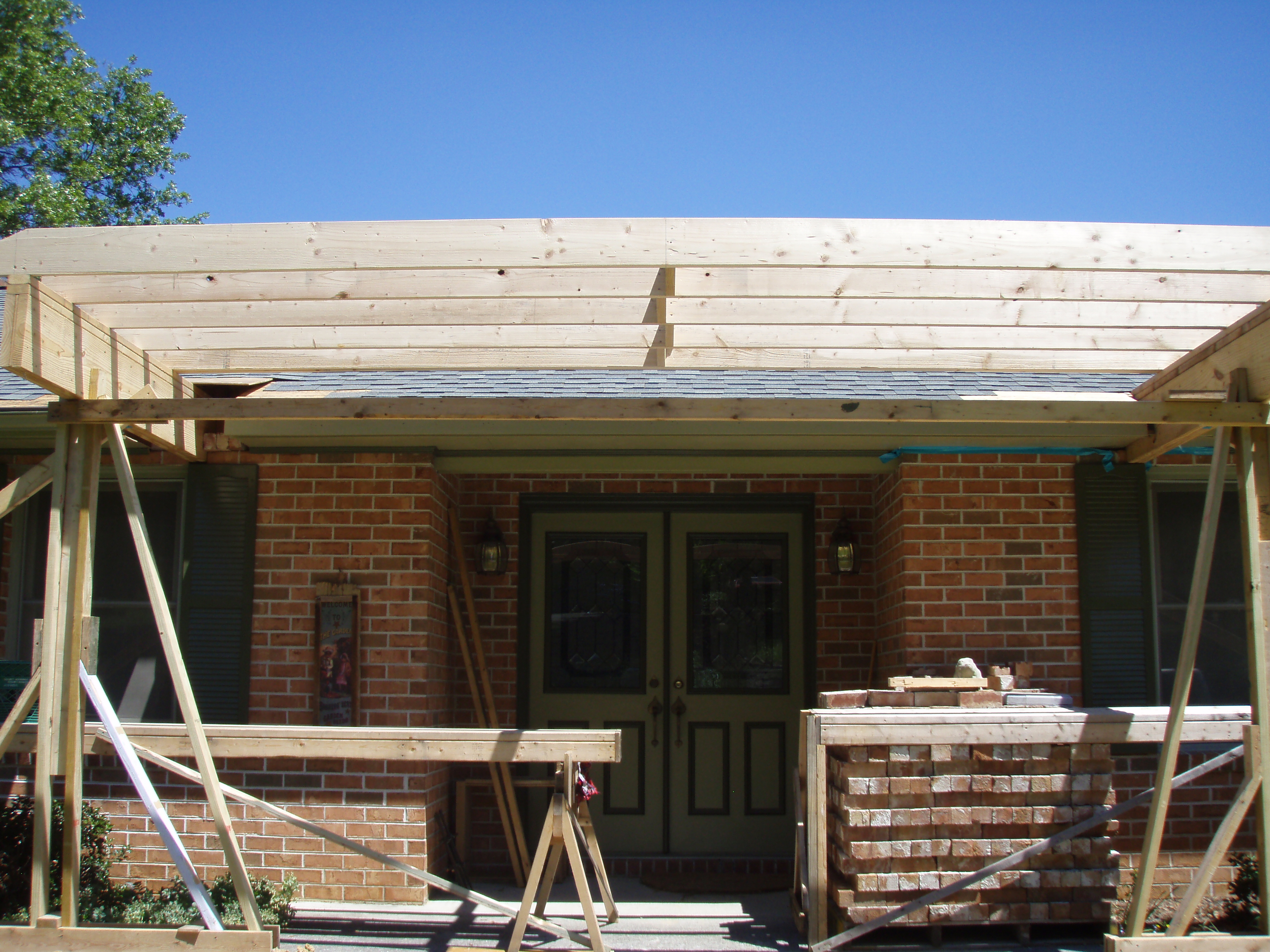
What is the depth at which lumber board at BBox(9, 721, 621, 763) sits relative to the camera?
401cm

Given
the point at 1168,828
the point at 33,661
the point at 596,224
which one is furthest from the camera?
the point at 1168,828

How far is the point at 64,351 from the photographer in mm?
3816

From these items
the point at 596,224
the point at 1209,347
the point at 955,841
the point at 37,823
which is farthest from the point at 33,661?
the point at 1209,347

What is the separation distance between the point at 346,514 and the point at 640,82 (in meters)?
3.47

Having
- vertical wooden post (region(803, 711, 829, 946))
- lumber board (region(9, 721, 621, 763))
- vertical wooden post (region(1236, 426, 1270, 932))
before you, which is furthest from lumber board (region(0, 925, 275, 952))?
vertical wooden post (region(1236, 426, 1270, 932))

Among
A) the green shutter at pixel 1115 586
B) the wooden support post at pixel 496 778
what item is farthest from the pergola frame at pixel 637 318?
the wooden support post at pixel 496 778

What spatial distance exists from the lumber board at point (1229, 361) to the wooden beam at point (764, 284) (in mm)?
137

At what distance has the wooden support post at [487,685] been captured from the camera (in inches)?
227

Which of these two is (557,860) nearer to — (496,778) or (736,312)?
(496,778)

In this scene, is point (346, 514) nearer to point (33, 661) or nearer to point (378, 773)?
point (378, 773)

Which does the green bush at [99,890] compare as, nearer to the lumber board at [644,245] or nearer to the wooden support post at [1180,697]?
the lumber board at [644,245]

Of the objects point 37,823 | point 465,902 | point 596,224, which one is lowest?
point 465,902

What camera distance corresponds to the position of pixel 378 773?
512 centimetres

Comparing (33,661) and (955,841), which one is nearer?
(33,661)
